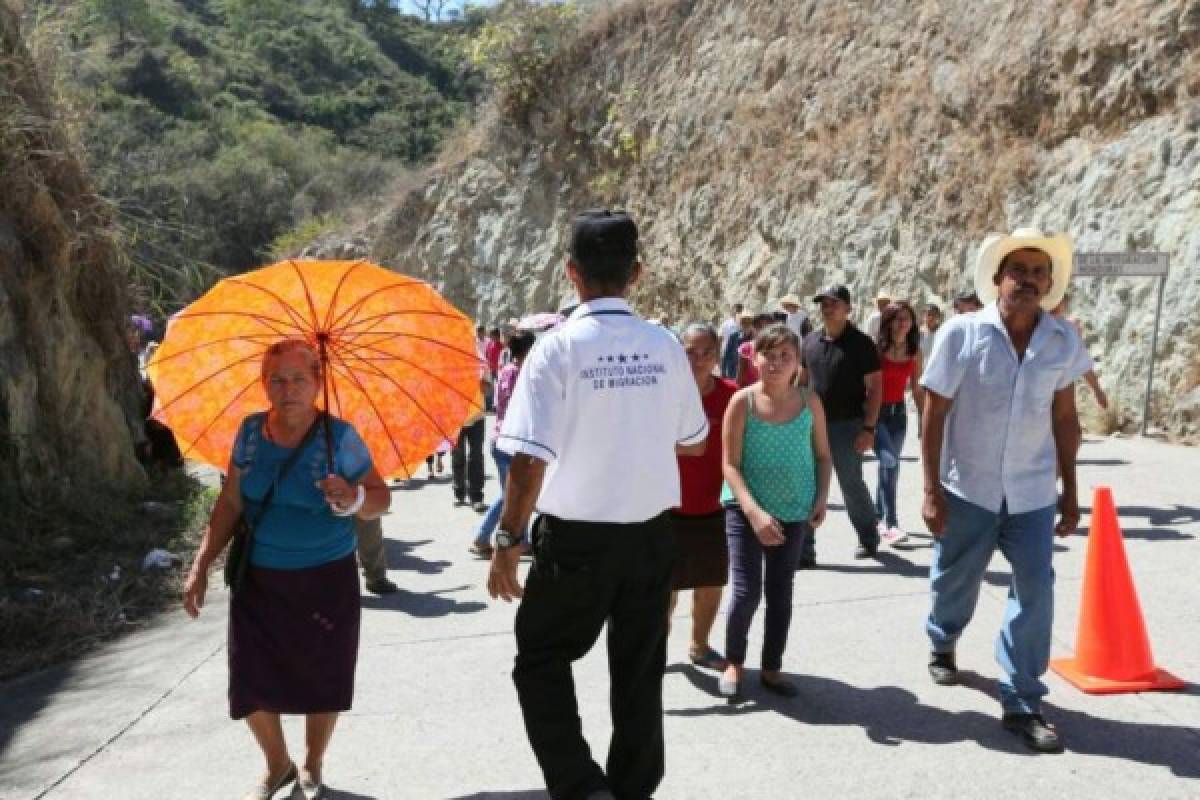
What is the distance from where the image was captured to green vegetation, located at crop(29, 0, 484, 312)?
47.4 metres

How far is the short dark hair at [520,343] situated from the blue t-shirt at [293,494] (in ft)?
14.9

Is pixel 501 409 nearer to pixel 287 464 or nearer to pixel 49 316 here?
pixel 49 316

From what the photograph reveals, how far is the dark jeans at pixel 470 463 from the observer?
1071cm

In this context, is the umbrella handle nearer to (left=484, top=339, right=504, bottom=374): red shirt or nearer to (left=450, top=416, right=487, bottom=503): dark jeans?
(left=450, top=416, right=487, bottom=503): dark jeans

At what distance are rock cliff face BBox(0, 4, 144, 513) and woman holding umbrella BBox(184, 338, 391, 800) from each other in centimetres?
498

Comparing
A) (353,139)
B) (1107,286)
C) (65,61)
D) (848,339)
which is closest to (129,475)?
(65,61)

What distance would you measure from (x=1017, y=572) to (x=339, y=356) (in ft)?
9.36

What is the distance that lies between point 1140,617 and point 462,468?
23.8 feet

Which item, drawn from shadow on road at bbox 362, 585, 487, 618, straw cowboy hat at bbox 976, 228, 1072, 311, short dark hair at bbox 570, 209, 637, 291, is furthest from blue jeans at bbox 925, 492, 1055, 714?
shadow on road at bbox 362, 585, 487, 618

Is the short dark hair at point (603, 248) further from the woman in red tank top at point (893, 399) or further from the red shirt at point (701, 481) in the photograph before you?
the woman in red tank top at point (893, 399)

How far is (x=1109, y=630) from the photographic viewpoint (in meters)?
4.96

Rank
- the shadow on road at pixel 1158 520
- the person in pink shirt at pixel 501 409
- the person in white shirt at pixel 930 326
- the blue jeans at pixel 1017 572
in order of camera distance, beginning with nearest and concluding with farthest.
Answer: the blue jeans at pixel 1017 572
the shadow on road at pixel 1158 520
the person in pink shirt at pixel 501 409
the person in white shirt at pixel 930 326

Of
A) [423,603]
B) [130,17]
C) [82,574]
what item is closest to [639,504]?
[423,603]

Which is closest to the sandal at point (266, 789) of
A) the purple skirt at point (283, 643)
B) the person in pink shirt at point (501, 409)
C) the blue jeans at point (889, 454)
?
the purple skirt at point (283, 643)
